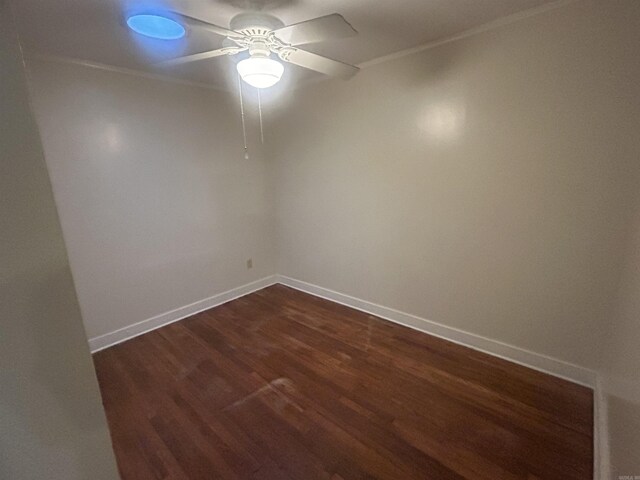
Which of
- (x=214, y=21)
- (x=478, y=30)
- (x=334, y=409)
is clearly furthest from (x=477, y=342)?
(x=214, y=21)

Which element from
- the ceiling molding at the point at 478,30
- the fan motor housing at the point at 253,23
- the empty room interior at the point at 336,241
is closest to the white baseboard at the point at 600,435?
the empty room interior at the point at 336,241

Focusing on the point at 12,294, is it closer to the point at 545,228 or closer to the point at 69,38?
the point at 69,38

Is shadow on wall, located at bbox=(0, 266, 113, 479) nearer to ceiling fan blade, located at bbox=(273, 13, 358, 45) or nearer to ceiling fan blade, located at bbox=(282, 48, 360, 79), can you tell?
ceiling fan blade, located at bbox=(273, 13, 358, 45)

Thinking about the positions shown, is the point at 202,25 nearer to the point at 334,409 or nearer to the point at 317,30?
the point at 317,30

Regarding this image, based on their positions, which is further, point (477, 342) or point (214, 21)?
point (477, 342)

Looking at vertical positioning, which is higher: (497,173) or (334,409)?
(497,173)

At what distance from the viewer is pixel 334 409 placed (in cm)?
181

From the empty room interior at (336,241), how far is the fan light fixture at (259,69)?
1cm

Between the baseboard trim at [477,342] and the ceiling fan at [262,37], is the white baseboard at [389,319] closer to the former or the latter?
the baseboard trim at [477,342]

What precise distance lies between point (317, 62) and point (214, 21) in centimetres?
66

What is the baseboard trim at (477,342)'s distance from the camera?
6.48ft

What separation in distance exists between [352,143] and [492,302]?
1.76 meters

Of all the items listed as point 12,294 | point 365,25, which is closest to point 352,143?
point 365,25

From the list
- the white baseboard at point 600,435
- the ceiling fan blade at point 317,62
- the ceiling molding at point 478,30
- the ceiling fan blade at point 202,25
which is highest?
the ceiling molding at point 478,30
